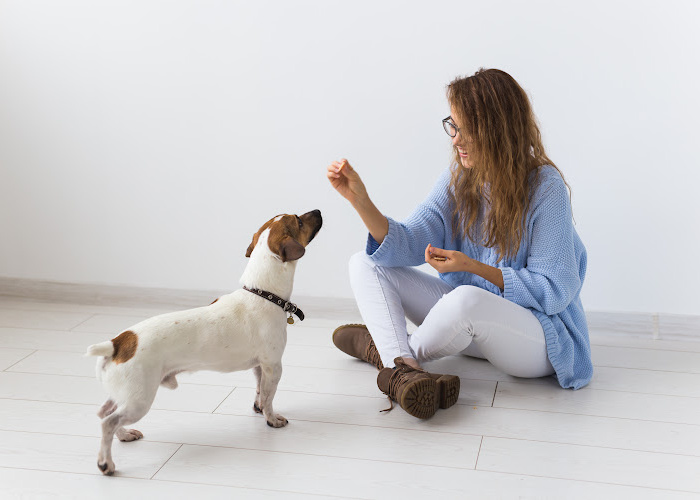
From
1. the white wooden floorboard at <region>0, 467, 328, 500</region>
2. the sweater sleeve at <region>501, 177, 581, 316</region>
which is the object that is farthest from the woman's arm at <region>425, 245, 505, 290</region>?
the white wooden floorboard at <region>0, 467, 328, 500</region>

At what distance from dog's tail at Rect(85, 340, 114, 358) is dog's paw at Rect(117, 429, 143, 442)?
0.74 feet

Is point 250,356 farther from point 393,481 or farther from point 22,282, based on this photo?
point 22,282

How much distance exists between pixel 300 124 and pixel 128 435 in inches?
47.1

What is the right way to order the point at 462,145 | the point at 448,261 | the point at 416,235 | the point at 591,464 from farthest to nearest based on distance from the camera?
the point at 416,235 < the point at 462,145 < the point at 448,261 < the point at 591,464

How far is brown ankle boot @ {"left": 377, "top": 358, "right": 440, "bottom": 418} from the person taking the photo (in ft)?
5.86

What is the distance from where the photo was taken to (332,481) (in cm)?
157

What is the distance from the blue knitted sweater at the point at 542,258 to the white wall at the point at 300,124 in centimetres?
45

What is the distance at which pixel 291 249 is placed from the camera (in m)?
1.67

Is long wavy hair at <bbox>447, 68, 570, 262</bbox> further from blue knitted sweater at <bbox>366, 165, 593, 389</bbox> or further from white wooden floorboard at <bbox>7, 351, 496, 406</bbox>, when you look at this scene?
white wooden floorboard at <bbox>7, 351, 496, 406</bbox>

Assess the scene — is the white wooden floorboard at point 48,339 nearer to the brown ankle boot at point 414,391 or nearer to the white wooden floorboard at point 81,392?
the white wooden floorboard at point 81,392

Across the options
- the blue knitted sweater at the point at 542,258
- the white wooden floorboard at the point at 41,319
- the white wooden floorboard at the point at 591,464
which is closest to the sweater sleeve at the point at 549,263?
the blue knitted sweater at the point at 542,258

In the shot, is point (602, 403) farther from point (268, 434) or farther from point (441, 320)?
point (268, 434)

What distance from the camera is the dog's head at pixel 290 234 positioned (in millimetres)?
1674

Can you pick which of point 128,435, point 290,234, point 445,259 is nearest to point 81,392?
point 128,435
